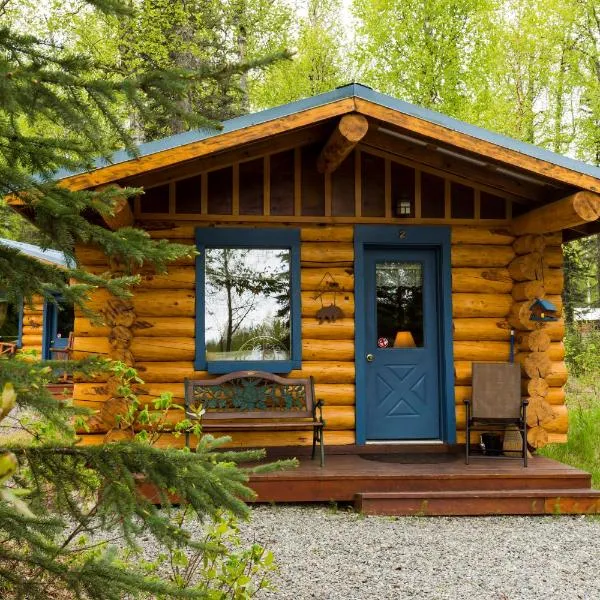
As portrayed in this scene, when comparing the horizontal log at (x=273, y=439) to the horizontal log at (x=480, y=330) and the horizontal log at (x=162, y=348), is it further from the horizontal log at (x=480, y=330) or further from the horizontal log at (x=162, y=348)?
the horizontal log at (x=480, y=330)

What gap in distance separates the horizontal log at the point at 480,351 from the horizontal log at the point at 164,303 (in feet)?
9.44

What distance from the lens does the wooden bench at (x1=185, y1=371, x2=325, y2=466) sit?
6.68 metres

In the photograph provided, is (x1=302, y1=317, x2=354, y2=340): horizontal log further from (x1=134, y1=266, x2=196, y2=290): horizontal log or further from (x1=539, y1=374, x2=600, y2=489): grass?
(x1=539, y1=374, x2=600, y2=489): grass

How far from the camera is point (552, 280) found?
7.33m

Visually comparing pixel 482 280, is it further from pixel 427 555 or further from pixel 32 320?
pixel 32 320

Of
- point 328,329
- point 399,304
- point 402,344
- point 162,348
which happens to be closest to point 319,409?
point 328,329

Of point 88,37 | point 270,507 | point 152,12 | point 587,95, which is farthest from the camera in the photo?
point 587,95

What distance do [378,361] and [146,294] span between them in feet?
8.43

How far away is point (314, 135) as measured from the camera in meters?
7.03

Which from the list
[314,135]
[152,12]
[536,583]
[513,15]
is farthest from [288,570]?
[513,15]

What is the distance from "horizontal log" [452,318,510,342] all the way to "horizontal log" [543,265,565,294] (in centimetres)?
58

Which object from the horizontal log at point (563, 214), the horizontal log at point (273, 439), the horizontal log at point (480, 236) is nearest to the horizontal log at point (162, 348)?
the horizontal log at point (273, 439)

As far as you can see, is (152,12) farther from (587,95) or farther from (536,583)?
(536,583)

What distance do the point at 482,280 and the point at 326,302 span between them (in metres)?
1.74
